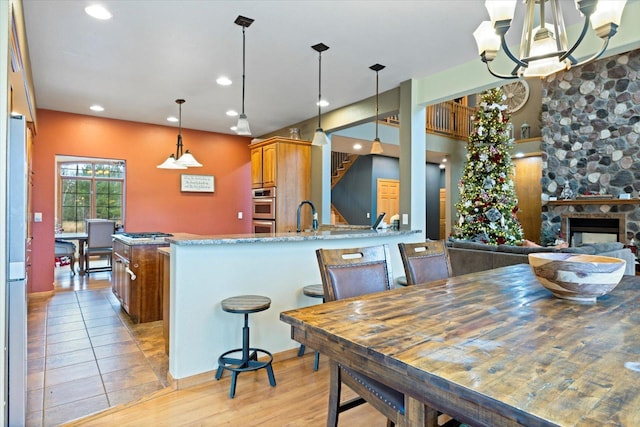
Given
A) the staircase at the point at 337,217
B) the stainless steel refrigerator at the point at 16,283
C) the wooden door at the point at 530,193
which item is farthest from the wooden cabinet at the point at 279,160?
the wooden door at the point at 530,193

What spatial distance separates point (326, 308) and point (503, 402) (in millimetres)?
764

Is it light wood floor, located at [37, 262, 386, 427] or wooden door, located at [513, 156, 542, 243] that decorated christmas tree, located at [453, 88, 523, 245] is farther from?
light wood floor, located at [37, 262, 386, 427]

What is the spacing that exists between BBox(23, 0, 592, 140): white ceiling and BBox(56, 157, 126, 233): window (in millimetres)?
4407

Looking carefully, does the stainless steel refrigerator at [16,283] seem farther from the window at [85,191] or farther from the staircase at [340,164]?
the staircase at [340,164]

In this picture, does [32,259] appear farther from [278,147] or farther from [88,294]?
[278,147]

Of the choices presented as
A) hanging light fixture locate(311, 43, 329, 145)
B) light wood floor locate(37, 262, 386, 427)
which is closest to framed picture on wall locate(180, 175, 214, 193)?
hanging light fixture locate(311, 43, 329, 145)

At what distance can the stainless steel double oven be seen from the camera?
18.2 feet

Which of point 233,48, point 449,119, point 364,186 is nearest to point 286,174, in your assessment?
point 233,48

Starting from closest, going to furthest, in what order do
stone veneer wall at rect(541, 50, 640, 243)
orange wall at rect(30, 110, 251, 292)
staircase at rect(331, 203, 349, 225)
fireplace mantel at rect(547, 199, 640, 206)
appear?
orange wall at rect(30, 110, 251, 292) → fireplace mantel at rect(547, 199, 640, 206) → stone veneer wall at rect(541, 50, 640, 243) → staircase at rect(331, 203, 349, 225)

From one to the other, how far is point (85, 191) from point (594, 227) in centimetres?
1097

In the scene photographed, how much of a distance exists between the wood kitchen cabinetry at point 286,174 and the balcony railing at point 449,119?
11.8 feet

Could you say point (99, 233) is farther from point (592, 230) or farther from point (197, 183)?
point (592, 230)

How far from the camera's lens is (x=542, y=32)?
2.12 metres

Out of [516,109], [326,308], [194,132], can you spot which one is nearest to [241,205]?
[194,132]
